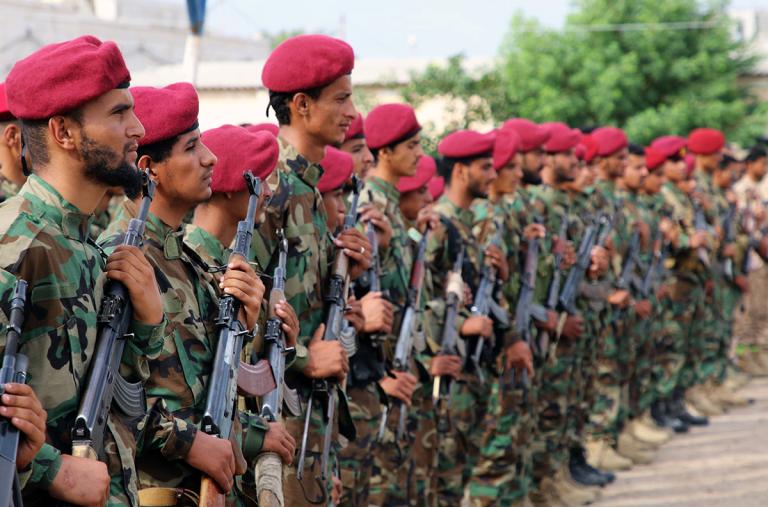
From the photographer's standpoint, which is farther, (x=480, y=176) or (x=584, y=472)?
(x=584, y=472)

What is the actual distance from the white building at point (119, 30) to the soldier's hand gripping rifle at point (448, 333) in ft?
60.0

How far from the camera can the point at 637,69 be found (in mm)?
24734

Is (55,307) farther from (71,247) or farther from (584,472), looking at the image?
(584,472)

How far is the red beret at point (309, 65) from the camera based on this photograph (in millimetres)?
4945

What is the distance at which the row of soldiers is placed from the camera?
9.96 feet

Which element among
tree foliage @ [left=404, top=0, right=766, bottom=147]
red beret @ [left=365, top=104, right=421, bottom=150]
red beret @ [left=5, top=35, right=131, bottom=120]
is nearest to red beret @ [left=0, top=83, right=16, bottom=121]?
red beret @ [left=365, top=104, right=421, bottom=150]

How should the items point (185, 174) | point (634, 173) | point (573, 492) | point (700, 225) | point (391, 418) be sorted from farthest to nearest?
point (700, 225)
point (634, 173)
point (573, 492)
point (391, 418)
point (185, 174)

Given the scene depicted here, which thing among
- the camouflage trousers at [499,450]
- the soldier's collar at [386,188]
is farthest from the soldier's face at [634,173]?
the soldier's collar at [386,188]

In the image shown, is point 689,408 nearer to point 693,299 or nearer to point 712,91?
point 693,299

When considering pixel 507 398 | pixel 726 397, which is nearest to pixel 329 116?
pixel 507 398

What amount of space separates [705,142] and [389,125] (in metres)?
7.72

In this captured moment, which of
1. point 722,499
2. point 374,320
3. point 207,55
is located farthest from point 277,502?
point 207,55

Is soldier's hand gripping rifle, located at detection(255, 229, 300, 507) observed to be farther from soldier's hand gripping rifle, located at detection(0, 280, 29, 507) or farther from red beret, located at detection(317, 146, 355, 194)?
soldier's hand gripping rifle, located at detection(0, 280, 29, 507)

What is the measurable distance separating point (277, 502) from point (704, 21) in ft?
78.4
